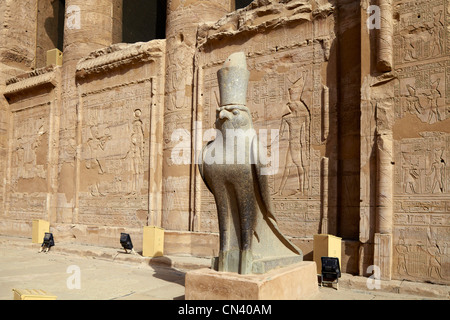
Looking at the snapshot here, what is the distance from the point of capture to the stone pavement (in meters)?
6.05

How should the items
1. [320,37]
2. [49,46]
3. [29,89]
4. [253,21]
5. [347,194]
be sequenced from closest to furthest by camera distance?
[347,194], [320,37], [253,21], [29,89], [49,46]

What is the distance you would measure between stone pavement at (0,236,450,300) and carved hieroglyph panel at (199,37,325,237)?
5.90ft

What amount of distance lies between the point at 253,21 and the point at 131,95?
4.17m

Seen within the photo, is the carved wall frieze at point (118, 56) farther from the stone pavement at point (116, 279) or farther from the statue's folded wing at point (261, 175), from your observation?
the statue's folded wing at point (261, 175)

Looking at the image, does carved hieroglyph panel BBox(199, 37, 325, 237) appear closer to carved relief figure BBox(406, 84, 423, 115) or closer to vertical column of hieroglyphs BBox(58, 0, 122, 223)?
carved relief figure BBox(406, 84, 423, 115)

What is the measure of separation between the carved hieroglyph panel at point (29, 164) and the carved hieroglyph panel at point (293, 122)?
27.0 ft

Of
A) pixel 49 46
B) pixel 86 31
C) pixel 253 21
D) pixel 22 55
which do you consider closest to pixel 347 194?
pixel 253 21

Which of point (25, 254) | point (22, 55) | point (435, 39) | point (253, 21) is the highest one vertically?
point (22, 55)

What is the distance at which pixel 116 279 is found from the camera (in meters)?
7.29

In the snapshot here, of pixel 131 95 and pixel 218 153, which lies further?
pixel 131 95

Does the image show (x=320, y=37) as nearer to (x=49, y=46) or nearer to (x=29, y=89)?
(x=29, y=89)

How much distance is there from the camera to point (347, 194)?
25.8 ft

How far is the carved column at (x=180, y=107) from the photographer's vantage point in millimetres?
10227

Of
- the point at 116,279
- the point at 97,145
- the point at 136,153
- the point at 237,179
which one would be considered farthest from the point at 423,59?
the point at 97,145
